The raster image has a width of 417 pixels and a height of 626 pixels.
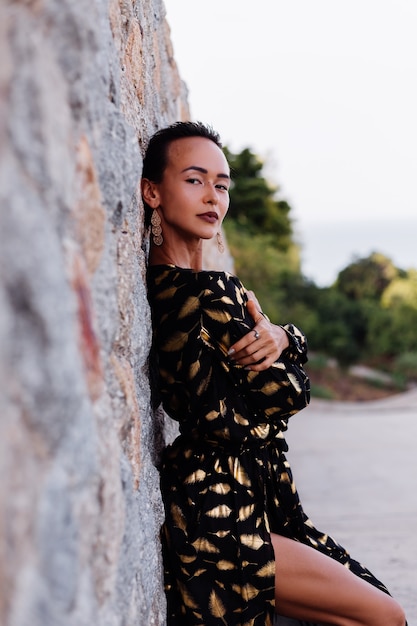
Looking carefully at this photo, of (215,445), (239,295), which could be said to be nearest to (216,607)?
(215,445)

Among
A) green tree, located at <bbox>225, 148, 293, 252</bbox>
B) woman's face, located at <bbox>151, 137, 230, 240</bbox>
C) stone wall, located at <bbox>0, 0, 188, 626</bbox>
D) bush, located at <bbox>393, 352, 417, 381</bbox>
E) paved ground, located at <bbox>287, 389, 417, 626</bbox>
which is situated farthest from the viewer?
green tree, located at <bbox>225, 148, 293, 252</bbox>

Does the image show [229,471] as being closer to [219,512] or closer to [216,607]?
[219,512]

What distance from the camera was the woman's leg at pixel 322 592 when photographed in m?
1.87

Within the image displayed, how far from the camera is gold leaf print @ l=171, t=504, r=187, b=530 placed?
1857 mm

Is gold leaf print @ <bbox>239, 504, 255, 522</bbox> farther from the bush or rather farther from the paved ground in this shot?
the bush

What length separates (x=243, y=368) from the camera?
1.82 metres

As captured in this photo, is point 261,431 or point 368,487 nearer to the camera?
point 261,431

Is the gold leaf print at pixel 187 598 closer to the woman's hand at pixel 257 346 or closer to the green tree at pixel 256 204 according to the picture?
the woman's hand at pixel 257 346

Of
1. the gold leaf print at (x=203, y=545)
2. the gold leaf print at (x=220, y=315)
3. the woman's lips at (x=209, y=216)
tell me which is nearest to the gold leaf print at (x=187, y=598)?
the gold leaf print at (x=203, y=545)

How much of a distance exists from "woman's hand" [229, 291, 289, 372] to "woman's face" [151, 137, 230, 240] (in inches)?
11.6

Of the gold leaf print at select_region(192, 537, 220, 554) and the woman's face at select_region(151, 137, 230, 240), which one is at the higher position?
the woman's face at select_region(151, 137, 230, 240)

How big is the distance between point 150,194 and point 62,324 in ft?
3.87

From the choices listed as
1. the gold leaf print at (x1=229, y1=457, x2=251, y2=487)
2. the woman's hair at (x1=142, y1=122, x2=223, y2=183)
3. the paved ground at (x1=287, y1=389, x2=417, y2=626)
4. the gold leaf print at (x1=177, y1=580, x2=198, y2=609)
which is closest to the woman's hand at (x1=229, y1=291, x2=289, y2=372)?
the gold leaf print at (x1=229, y1=457, x2=251, y2=487)

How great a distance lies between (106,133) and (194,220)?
0.77m
